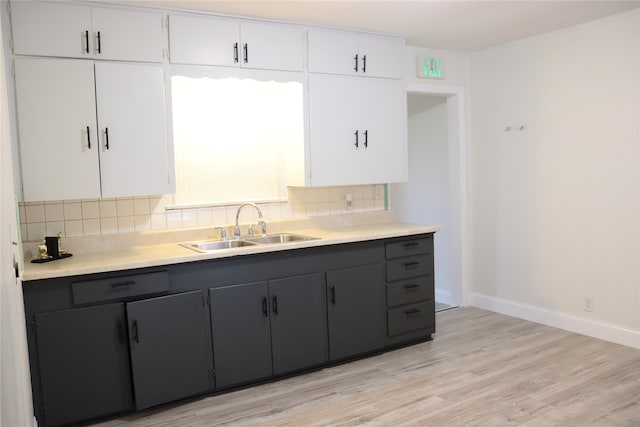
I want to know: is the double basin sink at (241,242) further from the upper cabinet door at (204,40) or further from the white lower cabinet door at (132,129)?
the upper cabinet door at (204,40)

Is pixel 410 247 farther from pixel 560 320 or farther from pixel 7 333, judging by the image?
pixel 7 333

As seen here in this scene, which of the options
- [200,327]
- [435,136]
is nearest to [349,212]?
[435,136]

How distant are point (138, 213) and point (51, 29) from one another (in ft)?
3.93

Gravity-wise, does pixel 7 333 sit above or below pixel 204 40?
below

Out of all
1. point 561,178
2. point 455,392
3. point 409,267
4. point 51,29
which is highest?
point 51,29

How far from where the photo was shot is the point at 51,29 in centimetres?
294

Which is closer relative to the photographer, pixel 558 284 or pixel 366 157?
pixel 366 157

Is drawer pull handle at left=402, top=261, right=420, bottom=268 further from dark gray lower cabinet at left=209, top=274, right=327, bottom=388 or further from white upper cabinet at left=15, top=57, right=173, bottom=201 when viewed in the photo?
white upper cabinet at left=15, top=57, right=173, bottom=201

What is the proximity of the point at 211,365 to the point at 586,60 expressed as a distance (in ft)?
11.2

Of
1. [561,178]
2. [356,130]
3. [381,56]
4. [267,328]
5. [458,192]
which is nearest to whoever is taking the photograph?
[267,328]

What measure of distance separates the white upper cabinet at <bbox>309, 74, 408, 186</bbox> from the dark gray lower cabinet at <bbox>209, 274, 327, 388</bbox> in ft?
2.86

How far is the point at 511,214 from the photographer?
183 inches

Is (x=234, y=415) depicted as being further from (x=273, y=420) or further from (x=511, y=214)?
(x=511, y=214)

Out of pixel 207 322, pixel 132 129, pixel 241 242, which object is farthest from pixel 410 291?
pixel 132 129
